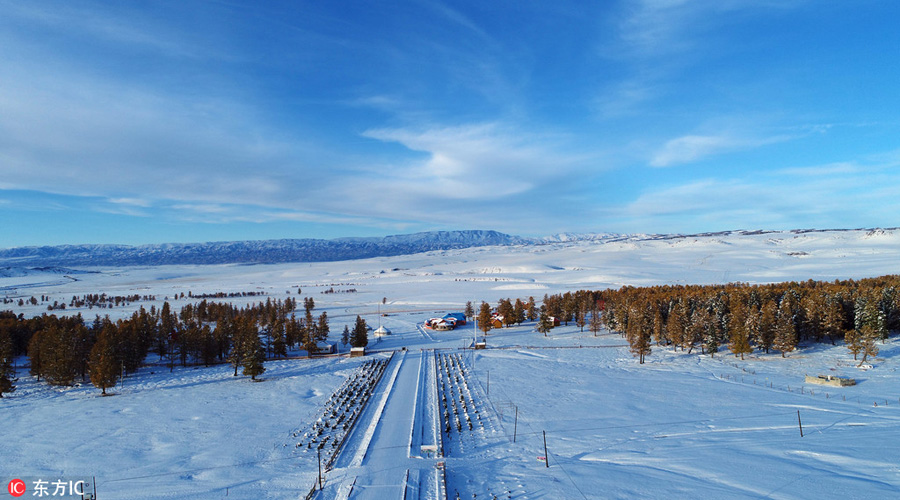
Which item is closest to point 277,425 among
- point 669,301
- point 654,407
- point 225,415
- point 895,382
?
point 225,415

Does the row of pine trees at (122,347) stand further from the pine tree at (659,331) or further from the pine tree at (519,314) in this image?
the pine tree at (659,331)

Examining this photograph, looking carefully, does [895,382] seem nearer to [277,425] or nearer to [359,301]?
[277,425]

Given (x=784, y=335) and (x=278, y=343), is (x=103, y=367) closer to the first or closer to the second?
(x=278, y=343)

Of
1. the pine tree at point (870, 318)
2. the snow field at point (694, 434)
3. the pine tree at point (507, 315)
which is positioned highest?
the pine tree at point (870, 318)

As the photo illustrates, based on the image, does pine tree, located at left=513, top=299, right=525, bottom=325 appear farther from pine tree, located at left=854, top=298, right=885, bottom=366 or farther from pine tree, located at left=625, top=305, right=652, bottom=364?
pine tree, located at left=854, top=298, right=885, bottom=366

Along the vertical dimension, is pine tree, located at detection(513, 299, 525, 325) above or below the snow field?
above

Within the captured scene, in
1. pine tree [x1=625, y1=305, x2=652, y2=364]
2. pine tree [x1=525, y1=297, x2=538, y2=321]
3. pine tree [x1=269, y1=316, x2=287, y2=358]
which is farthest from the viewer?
pine tree [x1=525, y1=297, x2=538, y2=321]

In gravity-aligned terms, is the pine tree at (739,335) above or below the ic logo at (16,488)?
above

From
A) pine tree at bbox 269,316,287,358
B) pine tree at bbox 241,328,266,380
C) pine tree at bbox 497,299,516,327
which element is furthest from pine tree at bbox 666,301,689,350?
pine tree at bbox 269,316,287,358

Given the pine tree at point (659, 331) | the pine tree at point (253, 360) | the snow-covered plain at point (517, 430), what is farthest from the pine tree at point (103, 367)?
the pine tree at point (659, 331)
